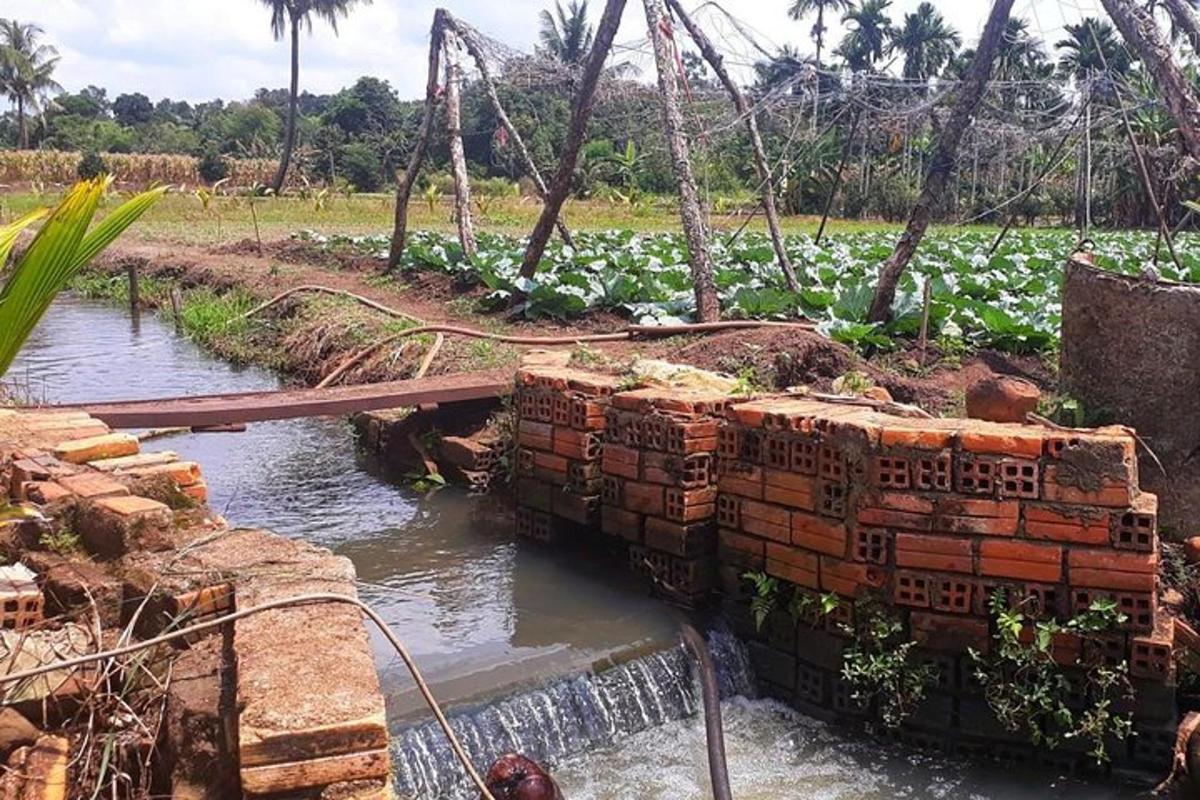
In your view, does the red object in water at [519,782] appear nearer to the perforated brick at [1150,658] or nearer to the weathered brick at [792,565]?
the weathered brick at [792,565]

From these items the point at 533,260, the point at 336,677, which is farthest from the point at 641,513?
the point at 533,260

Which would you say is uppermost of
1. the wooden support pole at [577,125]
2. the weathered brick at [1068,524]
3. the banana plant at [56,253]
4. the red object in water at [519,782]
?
the wooden support pole at [577,125]

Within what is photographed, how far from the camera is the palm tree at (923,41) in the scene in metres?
43.1

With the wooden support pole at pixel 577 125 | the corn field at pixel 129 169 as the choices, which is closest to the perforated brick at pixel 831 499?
the wooden support pole at pixel 577 125

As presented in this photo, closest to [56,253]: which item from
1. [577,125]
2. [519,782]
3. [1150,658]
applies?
[519,782]

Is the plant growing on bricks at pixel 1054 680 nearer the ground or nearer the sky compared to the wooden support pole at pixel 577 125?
nearer the ground

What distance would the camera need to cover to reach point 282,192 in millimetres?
33688

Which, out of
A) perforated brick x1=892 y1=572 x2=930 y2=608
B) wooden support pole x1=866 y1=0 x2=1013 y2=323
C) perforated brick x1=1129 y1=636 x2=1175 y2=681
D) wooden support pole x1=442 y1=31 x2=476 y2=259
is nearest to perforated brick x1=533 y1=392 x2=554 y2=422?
perforated brick x1=892 y1=572 x2=930 y2=608

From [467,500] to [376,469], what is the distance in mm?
1096

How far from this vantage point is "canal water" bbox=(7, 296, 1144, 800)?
4.07 metres

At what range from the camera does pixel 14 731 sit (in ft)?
8.56

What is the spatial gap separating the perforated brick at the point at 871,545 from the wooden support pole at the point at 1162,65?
11.1 feet

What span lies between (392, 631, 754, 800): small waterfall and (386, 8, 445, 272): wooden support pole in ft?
31.3

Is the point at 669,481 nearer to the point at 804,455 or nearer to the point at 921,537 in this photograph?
the point at 804,455
